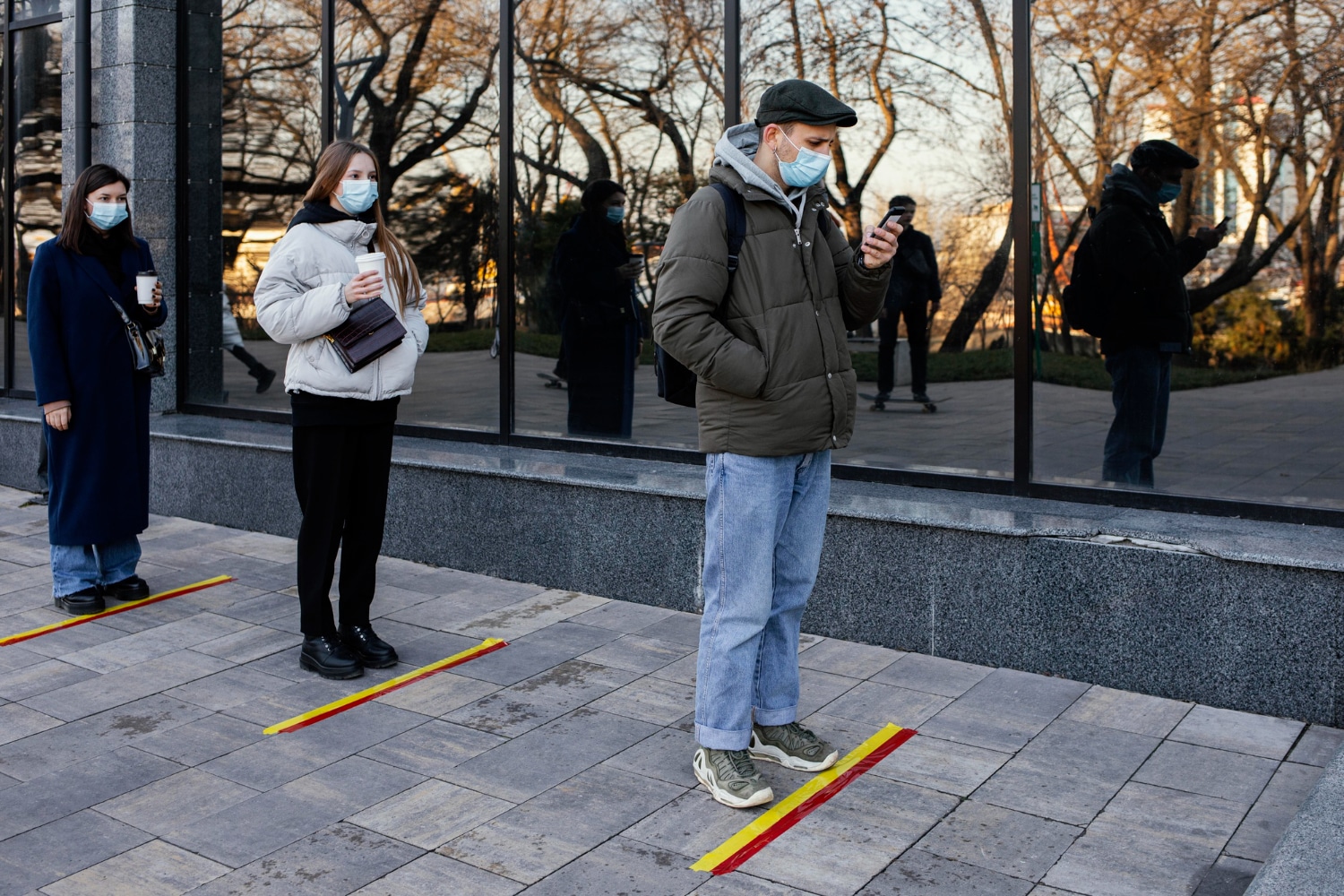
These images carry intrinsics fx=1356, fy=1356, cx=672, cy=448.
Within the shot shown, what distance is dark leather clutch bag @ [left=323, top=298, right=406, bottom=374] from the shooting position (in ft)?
15.9

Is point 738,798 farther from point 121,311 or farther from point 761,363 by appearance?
point 121,311

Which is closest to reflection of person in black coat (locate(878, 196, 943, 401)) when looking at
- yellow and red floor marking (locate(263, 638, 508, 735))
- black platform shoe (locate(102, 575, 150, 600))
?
yellow and red floor marking (locate(263, 638, 508, 735))

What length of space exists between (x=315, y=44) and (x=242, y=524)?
3.05m

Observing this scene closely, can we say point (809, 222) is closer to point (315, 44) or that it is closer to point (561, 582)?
point (561, 582)

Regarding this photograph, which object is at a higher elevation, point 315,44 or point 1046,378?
point 315,44

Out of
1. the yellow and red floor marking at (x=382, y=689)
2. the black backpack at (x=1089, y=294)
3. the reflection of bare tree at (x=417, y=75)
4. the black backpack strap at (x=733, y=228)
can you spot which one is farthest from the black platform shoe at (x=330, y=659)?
the reflection of bare tree at (x=417, y=75)

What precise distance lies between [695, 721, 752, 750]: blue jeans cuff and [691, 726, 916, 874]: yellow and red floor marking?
0.20 m

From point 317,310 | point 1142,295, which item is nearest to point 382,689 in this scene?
point 317,310

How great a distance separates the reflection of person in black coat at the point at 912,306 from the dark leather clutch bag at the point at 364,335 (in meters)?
2.45

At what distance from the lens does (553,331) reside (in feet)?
24.5

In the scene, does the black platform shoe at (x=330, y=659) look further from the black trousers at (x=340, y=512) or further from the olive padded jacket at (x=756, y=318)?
the olive padded jacket at (x=756, y=318)

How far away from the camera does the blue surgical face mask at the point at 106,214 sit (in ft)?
19.3

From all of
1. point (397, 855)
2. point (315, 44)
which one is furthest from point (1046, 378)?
point (315, 44)

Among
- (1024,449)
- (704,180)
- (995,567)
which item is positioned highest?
(704,180)
